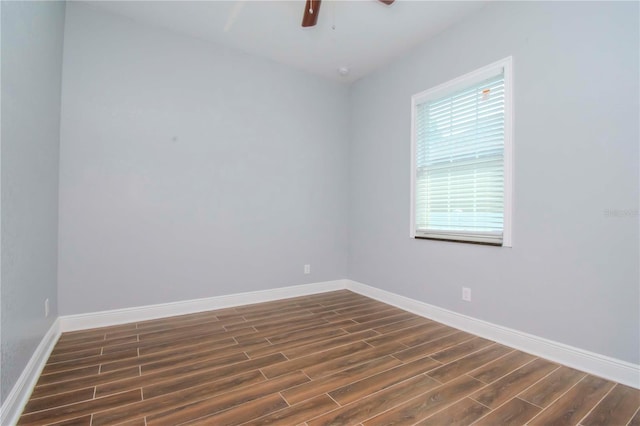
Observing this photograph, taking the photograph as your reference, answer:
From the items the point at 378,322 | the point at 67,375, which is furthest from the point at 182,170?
the point at 378,322

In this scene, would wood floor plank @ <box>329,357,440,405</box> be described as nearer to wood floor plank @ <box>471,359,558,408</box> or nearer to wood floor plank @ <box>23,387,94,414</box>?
wood floor plank @ <box>471,359,558,408</box>

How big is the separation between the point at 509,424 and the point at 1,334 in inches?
94.6

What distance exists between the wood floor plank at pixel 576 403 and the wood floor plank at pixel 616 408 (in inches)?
1.0

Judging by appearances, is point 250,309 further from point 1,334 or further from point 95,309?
point 1,334

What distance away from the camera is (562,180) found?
2150 mm

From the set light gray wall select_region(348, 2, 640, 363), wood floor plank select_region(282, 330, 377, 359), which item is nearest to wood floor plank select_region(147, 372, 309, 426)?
wood floor plank select_region(282, 330, 377, 359)

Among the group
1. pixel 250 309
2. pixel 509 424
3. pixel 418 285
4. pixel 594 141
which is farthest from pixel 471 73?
pixel 250 309

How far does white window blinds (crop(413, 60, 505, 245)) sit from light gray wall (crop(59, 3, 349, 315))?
1.35 meters

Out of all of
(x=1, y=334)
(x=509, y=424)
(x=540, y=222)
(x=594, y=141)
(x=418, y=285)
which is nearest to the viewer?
(x=1, y=334)

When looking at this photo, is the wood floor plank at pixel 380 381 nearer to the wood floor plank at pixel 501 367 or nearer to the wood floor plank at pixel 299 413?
the wood floor plank at pixel 299 413

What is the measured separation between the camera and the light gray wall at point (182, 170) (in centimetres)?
270

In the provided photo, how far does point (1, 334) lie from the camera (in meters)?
1.36

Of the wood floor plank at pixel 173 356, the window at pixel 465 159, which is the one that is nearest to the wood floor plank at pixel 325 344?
the wood floor plank at pixel 173 356

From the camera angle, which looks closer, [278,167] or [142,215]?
[142,215]
